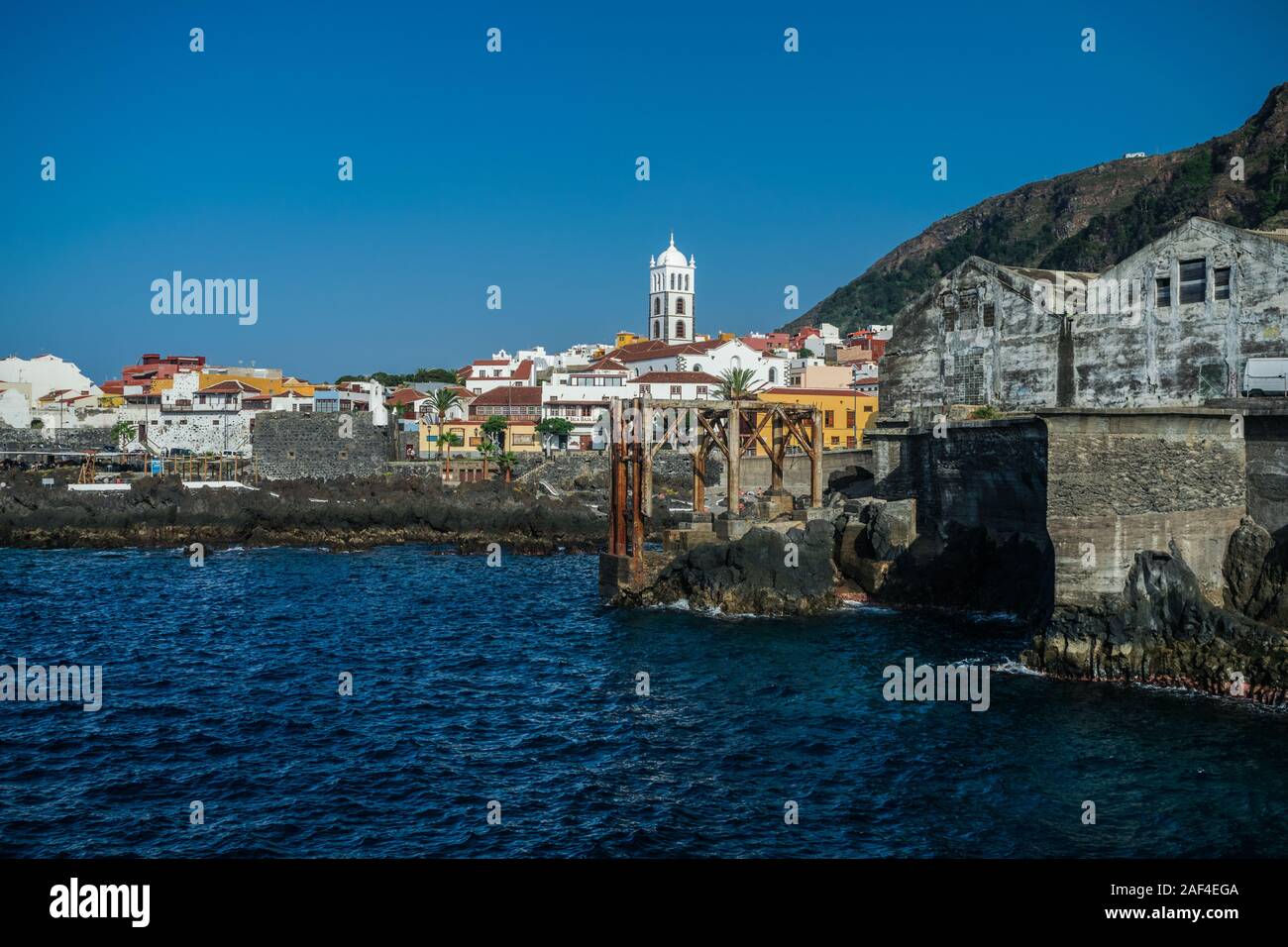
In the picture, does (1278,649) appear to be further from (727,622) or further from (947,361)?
(947,361)

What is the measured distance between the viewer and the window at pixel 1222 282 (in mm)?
30781

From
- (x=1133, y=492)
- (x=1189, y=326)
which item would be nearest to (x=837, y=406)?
(x=1189, y=326)

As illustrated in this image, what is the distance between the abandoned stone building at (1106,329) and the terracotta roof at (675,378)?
4315 centimetres

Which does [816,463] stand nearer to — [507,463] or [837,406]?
[837,406]

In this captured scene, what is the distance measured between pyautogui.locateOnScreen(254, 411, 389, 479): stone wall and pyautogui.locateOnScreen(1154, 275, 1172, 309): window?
197 ft

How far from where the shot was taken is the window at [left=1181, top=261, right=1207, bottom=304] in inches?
1243

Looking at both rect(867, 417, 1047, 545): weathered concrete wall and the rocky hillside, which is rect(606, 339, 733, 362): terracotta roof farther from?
rect(867, 417, 1047, 545): weathered concrete wall

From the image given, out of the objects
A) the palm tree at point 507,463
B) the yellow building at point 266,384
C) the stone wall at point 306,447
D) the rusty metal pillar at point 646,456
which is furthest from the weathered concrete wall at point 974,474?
the yellow building at point 266,384

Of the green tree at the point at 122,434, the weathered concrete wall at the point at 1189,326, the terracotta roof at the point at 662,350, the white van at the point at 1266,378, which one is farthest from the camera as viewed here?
the terracotta roof at the point at 662,350

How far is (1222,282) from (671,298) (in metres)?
103

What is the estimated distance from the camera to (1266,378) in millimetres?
29406

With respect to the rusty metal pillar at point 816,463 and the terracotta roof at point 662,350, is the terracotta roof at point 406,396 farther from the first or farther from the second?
the rusty metal pillar at point 816,463
